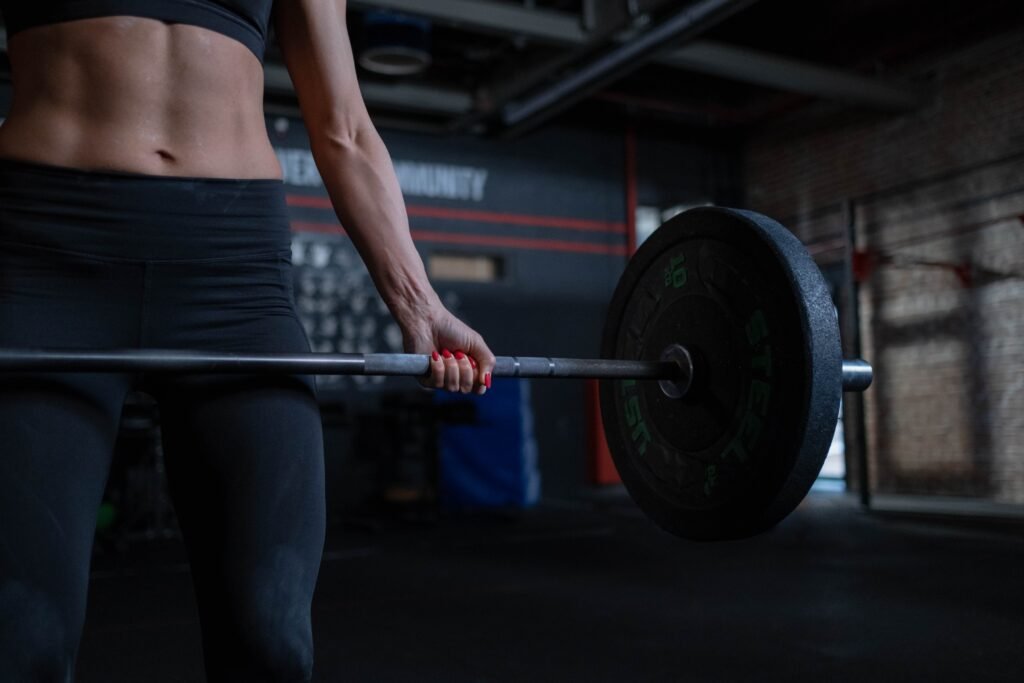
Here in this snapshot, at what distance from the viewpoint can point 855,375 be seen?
1.33m

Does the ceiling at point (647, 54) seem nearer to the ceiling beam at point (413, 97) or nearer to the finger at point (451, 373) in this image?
the ceiling beam at point (413, 97)

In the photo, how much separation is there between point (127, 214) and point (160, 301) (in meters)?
0.08

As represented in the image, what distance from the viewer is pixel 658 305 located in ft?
4.74

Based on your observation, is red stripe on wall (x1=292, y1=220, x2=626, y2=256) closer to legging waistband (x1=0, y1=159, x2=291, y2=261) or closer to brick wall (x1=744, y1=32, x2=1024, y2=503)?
brick wall (x1=744, y1=32, x2=1024, y2=503)

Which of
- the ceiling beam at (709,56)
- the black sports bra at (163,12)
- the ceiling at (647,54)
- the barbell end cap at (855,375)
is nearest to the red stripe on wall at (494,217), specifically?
the ceiling at (647,54)

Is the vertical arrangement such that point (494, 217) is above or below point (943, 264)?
above

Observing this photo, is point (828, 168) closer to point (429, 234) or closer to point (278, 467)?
point (429, 234)

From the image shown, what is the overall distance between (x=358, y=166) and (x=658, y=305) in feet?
1.85

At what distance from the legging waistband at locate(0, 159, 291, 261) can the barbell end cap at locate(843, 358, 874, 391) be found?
81 centimetres

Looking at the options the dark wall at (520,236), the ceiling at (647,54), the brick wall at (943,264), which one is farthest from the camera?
the dark wall at (520,236)

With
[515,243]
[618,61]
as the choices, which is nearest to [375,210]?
[618,61]

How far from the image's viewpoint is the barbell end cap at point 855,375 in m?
1.33

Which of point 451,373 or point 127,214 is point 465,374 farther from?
point 127,214

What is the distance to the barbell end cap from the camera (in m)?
1.33
